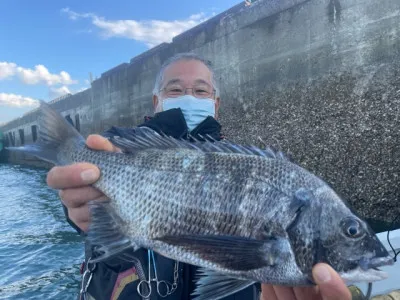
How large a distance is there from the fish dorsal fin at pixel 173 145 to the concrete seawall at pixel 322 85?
5662 mm

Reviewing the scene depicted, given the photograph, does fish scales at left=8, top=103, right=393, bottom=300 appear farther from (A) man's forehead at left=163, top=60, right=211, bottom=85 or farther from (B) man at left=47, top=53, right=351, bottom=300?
(A) man's forehead at left=163, top=60, right=211, bottom=85

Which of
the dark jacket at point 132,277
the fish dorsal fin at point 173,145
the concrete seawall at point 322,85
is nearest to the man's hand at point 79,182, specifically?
the fish dorsal fin at point 173,145

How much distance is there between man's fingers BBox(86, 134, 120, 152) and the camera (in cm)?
229

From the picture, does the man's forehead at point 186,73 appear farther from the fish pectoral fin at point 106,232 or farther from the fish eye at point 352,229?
the fish eye at point 352,229

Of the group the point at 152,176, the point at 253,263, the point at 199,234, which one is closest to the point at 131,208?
the point at 152,176

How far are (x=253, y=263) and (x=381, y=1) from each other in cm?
769

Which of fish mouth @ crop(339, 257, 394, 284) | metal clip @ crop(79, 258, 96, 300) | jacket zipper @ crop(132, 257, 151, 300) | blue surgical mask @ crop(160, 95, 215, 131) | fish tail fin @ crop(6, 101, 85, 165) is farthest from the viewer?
blue surgical mask @ crop(160, 95, 215, 131)

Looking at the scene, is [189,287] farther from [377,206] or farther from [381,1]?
[381,1]

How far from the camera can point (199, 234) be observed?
1.90 metres

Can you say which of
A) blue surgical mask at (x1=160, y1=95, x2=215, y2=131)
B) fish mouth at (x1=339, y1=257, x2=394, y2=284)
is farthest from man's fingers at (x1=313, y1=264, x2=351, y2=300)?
blue surgical mask at (x1=160, y1=95, x2=215, y2=131)

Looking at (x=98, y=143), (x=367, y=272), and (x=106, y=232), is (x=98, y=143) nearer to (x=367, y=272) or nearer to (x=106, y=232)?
(x=106, y=232)

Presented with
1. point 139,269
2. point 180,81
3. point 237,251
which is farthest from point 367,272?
point 180,81

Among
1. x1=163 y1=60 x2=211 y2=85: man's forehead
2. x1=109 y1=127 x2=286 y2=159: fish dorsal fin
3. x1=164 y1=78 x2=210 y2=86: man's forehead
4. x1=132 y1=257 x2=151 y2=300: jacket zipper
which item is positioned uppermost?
x1=163 y1=60 x2=211 y2=85: man's forehead

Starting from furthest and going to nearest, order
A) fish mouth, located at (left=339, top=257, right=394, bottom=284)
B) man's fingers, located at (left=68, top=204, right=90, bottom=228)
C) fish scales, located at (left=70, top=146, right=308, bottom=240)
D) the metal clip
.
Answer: the metal clip < man's fingers, located at (left=68, top=204, right=90, bottom=228) < fish scales, located at (left=70, top=146, right=308, bottom=240) < fish mouth, located at (left=339, top=257, right=394, bottom=284)
